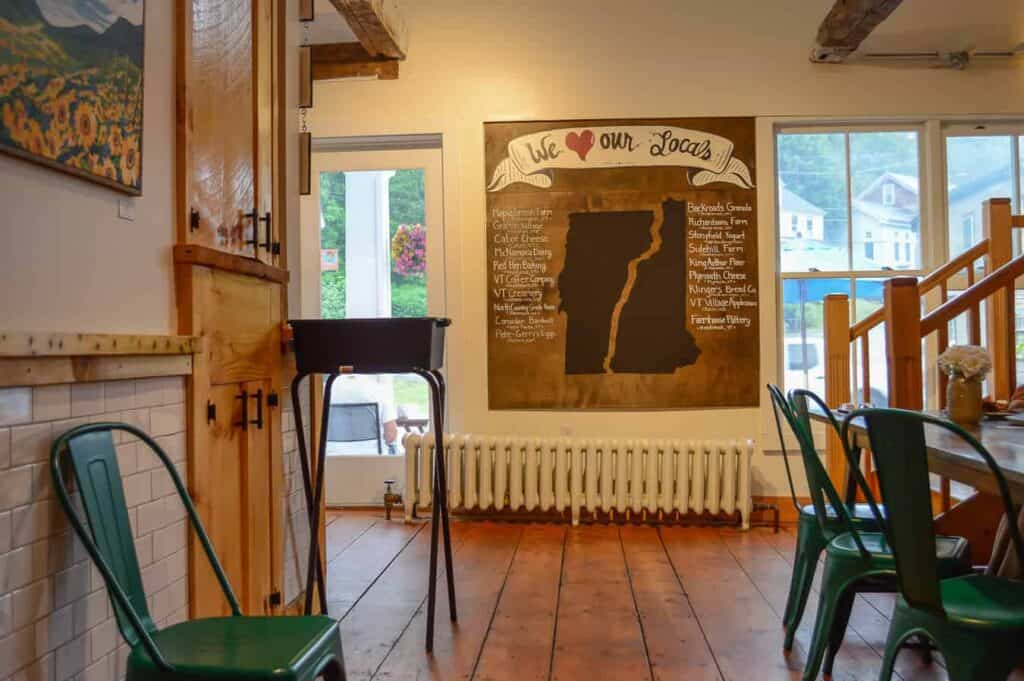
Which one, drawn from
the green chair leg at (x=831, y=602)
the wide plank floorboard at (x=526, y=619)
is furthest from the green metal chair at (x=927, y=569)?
the wide plank floorboard at (x=526, y=619)

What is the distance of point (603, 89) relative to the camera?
4609 mm

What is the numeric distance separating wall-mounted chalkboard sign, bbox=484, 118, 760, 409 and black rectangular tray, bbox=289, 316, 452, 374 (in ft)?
6.89

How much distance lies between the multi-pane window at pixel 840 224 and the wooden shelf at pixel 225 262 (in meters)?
3.05

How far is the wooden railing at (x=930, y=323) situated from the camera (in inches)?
115

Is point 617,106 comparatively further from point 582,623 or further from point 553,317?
point 582,623

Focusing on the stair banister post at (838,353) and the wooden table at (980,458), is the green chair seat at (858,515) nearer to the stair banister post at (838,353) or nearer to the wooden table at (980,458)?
the wooden table at (980,458)

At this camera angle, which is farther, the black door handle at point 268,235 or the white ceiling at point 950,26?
the white ceiling at point 950,26

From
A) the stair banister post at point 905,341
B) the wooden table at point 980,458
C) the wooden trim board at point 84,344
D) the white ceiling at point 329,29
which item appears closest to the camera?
the wooden trim board at point 84,344

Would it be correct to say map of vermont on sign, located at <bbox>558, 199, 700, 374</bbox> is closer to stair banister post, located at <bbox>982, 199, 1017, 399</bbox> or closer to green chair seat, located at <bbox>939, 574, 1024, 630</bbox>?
stair banister post, located at <bbox>982, 199, 1017, 399</bbox>

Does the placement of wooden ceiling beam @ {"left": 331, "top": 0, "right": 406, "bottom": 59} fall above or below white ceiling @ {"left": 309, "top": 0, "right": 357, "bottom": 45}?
below

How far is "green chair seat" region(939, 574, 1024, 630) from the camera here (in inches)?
58.2

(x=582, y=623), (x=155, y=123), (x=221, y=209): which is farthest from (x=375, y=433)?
(x=155, y=123)

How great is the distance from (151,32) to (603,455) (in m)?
3.11

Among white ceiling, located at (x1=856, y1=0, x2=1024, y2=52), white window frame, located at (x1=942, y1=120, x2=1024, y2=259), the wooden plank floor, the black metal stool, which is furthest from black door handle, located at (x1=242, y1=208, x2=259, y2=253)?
white window frame, located at (x1=942, y1=120, x2=1024, y2=259)
